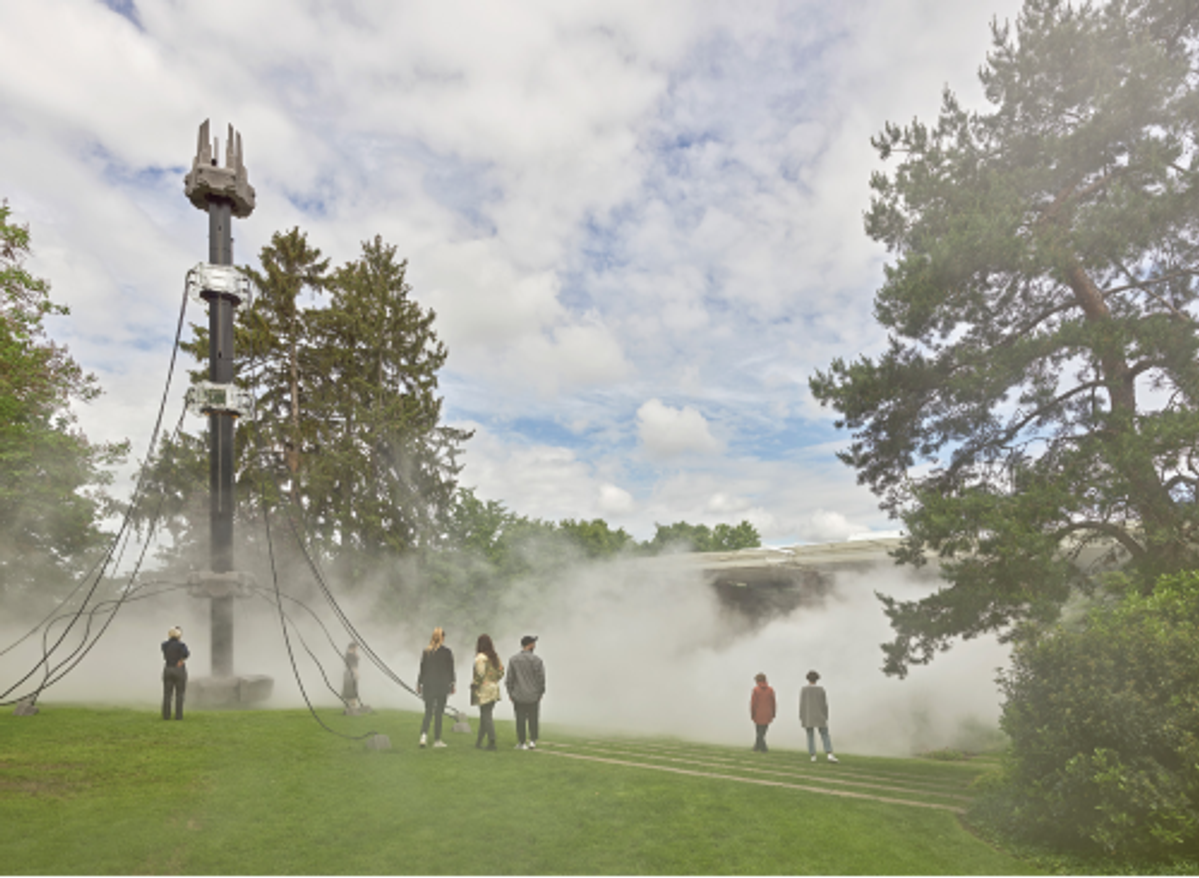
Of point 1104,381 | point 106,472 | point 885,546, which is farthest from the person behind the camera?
point 106,472

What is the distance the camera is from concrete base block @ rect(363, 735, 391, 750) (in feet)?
36.6

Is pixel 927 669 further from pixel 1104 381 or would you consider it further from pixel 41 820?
pixel 41 820

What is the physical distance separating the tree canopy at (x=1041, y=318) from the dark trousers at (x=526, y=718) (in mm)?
7857

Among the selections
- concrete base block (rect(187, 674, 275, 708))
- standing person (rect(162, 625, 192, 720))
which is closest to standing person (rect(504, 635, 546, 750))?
standing person (rect(162, 625, 192, 720))

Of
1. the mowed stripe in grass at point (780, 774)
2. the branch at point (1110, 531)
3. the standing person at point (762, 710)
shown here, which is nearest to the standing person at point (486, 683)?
the mowed stripe in grass at point (780, 774)

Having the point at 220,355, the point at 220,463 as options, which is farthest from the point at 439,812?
the point at 220,355

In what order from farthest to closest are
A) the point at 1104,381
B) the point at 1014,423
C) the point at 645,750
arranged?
the point at 1014,423, the point at 1104,381, the point at 645,750

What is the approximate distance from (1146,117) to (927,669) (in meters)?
15.8

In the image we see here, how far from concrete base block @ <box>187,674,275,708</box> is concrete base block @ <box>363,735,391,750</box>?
771 centimetres

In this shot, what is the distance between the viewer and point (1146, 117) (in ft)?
47.5

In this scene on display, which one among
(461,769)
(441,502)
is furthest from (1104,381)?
(441,502)

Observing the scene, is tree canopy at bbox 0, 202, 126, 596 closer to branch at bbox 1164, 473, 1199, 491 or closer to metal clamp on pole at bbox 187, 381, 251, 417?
metal clamp on pole at bbox 187, 381, 251, 417

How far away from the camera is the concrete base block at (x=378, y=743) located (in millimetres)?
11148

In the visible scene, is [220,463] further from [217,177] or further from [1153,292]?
[1153,292]
